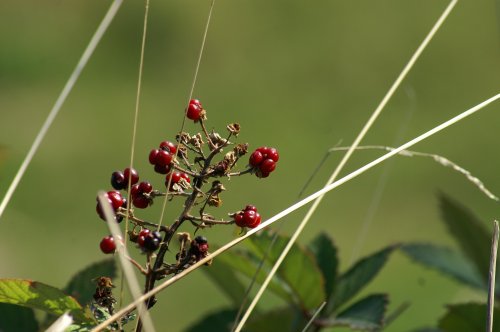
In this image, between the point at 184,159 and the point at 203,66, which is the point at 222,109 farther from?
the point at 184,159

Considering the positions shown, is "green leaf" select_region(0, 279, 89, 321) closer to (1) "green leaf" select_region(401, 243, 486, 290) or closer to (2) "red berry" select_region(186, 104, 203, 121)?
(2) "red berry" select_region(186, 104, 203, 121)

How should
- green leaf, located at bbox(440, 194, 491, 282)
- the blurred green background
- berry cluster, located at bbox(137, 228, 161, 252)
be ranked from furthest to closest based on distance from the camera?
the blurred green background → green leaf, located at bbox(440, 194, 491, 282) → berry cluster, located at bbox(137, 228, 161, 252)

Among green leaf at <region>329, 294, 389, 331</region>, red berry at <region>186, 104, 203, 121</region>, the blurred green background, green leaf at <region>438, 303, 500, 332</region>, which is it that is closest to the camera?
red berry at <region>186, 104, 203, 121</region>

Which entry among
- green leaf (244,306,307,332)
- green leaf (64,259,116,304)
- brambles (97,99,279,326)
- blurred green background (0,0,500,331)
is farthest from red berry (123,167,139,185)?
blurred green background (0,0,500,331)

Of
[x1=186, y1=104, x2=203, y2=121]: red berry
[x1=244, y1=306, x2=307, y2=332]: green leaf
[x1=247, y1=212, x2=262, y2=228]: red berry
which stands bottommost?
[x1=244, y1=306, x2=307, y2=332]: green leaf

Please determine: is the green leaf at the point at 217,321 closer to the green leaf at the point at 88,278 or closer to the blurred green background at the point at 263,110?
the green leaf at the point at 88,278

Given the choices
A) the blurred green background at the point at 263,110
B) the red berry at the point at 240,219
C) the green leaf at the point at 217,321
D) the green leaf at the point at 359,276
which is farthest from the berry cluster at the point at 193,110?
the blurred green background at the point at 263,110

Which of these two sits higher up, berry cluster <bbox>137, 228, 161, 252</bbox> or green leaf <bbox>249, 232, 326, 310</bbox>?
berry cluster <bbox>137, 228, 161, 252</bbox>
